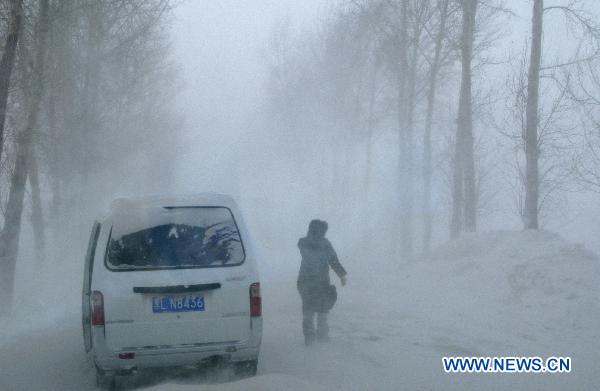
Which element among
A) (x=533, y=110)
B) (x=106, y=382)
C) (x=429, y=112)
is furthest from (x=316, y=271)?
(x=429, y=112)

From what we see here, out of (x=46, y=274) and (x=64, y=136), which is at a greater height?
(x=64, y=136)

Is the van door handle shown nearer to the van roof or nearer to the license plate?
the license plate

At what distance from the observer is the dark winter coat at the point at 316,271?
7871 mm

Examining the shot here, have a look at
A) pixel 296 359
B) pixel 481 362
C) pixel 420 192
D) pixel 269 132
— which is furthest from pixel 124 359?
pixel 269 132

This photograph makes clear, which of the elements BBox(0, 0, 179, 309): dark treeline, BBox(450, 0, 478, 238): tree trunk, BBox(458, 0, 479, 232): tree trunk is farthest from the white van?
BBox(458, 0, 479, 232): tree trunk

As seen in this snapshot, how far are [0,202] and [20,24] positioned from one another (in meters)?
7.71

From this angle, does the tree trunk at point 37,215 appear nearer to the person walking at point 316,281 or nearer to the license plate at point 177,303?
the person walking at point 316,281

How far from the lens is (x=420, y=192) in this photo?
25.9 meters

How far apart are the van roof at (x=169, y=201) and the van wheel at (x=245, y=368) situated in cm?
158

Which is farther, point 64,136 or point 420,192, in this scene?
point 420,192

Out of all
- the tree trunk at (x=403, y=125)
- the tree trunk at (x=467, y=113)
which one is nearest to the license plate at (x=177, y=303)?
the tree trunk at (x=467, y=113)

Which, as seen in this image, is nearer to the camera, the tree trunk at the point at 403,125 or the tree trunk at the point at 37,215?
the tree trunk at the point at 37,215

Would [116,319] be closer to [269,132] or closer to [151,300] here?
[151,300]

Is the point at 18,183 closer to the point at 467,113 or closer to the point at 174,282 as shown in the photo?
the point at 174,282
